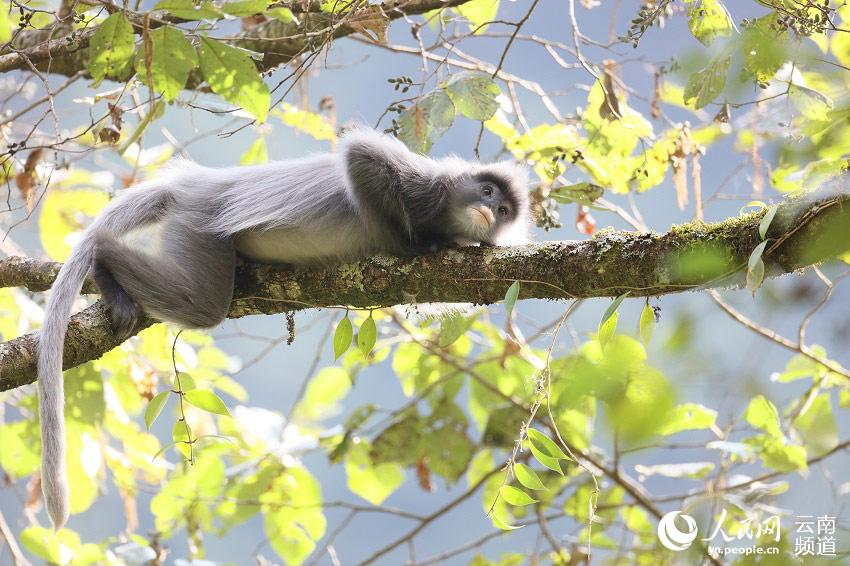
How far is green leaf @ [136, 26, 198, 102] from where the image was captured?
200cm

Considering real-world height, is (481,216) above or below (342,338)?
above

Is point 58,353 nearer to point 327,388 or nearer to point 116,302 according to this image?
point 116,302

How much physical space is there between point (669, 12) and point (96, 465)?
3220mm

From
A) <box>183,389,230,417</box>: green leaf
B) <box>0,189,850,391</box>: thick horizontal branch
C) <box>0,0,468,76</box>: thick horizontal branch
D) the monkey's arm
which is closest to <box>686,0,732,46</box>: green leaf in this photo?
<box>0,189,850,391</box>: thick horizontal branch

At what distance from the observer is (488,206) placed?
3.27 meters

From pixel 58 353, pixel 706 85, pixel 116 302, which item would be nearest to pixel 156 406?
pixel 58 353

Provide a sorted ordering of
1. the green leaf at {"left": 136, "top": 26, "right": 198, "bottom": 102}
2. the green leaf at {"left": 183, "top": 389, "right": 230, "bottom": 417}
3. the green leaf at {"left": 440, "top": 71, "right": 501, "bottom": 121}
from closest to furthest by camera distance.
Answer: the green leaf at {"left": 136, "top": 26, "right": 198, "bottom": 102}, the green leaf at {"left": 183, "top": 389, "right": 230, "bottom": 417}, the green leaf at {"left": 440, "top": 71, "right": 501, "bottom": 121}

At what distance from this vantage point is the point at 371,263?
279 cm

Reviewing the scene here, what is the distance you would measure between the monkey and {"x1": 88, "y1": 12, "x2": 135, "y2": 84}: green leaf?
937 millimetres

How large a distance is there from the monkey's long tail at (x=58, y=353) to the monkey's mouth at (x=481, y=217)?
126 cm

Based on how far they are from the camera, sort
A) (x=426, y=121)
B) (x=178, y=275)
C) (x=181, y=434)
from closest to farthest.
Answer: (x=181, y=434), (x=178, y=275), (x=426, y=121)

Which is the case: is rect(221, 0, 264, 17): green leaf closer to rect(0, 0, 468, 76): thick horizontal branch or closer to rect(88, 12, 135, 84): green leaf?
rect(88, 12, 135, 84): green leaf

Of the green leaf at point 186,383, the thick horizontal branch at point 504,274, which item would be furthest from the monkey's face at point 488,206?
the green leaf at point 186,383

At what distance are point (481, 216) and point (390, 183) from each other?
0.38 m
